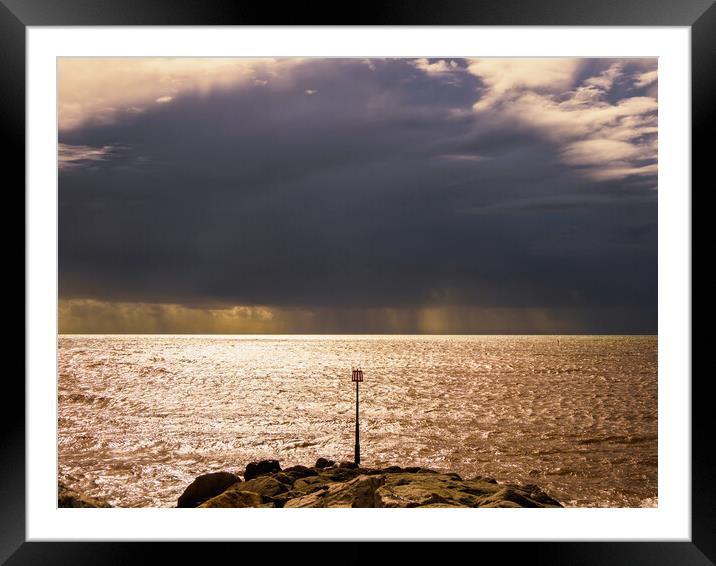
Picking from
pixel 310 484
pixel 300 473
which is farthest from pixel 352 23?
pixel 300 473

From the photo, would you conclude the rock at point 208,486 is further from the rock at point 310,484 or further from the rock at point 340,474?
the rock at point 340,474

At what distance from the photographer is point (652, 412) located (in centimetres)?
2462

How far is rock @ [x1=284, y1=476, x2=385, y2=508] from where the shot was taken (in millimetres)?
3900

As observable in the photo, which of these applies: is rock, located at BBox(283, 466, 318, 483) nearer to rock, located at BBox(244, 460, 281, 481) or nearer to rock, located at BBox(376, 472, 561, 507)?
rock, located at BBox(244, 460, 281, 481)

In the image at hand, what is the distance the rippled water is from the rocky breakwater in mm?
8420

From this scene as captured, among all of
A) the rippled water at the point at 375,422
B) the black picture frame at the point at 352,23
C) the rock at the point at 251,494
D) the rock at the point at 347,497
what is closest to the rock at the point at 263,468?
the rock at the point at 251,494

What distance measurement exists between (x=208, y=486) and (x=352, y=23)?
18.5 ft

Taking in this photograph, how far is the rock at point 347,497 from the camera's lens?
390 cm

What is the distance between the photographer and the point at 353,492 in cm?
416

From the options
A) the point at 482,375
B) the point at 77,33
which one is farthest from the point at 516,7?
the point at 482,375

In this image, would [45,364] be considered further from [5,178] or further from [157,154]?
[157,154]

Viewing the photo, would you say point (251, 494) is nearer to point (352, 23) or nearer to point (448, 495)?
point (448, 495)

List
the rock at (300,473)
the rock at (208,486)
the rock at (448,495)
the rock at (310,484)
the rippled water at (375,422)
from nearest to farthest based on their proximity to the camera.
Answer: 1. the rock at (448,495)
2. the rock at (310,484)
3. the rock at (208,486)
4. the rock at (300,473)
5. the rippled water at (375,422)

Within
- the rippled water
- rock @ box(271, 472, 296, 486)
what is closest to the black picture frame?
rock @ box(271, 472, 296, 486)
